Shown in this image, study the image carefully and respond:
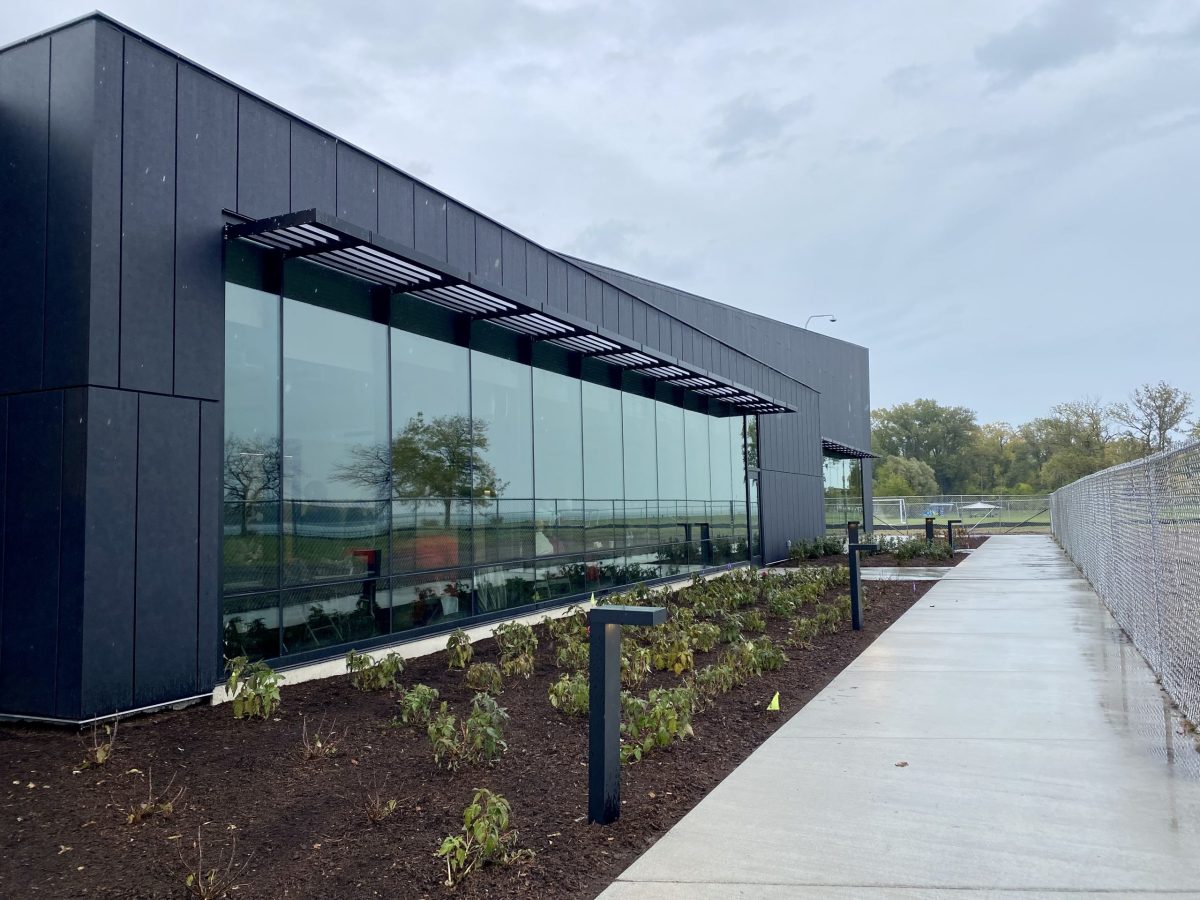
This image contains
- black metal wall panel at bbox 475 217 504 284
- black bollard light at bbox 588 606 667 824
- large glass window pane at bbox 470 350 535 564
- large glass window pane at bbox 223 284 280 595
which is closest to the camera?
black bollard light at bbox 588 606 667 824

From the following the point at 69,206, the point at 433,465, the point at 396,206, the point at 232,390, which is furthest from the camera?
the point at 433,465

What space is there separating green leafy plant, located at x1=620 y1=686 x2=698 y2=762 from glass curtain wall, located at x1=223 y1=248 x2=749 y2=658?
3.56 metres

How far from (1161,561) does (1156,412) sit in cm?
5804

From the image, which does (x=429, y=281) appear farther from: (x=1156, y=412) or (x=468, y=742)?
(x=1156, y=412)

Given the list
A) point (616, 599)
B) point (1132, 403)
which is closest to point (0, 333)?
point (616, 599)

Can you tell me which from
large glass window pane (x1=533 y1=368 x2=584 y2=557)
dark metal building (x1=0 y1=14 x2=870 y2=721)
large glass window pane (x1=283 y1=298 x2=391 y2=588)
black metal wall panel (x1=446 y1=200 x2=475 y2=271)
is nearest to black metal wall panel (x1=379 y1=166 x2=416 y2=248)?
dark metal building (x1=0 y1=14 x2=870 y2=721)

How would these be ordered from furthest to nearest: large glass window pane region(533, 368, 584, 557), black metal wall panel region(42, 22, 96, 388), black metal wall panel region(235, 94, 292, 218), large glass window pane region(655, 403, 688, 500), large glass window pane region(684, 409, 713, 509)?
1. large glass window pane region(684, 409, 713, 509)
2. large glass window pane region(655, 403, 688, 500)
3. large glass window pane region(533, 368, 584, 557)
4. black metal wall panel region(235, 94, 292, 218)
5. black metal wall panel region(42, 22, 96, 388)

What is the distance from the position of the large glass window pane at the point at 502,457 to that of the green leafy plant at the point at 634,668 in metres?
3.11

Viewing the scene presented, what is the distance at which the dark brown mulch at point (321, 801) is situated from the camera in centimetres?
376

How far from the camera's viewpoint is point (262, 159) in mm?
7867

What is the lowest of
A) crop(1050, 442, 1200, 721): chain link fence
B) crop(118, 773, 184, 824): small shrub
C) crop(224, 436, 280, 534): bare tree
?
crop(118, 773, 184, 824): small shrub

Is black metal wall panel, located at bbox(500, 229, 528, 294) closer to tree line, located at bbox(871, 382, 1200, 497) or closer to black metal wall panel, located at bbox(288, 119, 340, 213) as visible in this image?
black metal wall panel, located at bbox(288, 119, 340, 213)

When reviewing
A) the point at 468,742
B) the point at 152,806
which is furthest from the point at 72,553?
the point at 468,742

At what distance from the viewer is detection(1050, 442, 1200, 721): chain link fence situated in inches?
244
